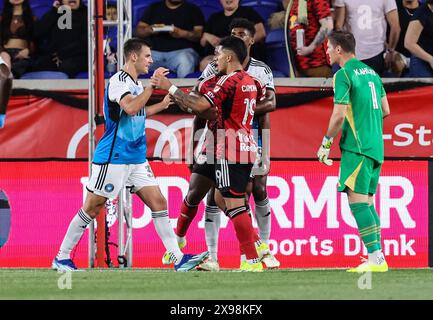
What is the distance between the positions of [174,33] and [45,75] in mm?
1963

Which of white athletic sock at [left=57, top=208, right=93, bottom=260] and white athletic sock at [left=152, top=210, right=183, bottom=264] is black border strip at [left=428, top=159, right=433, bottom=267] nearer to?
white athletic sock at [left=152, top=210, right=183, bottom=264]

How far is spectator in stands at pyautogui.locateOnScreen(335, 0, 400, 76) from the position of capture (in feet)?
58.4

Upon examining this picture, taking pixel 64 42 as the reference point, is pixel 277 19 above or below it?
above

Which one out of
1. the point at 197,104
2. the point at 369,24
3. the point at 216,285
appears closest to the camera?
the point at 216,285

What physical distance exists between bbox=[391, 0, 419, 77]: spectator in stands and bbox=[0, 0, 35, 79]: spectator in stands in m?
5.34

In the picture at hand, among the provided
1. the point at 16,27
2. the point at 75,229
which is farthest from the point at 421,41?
the point at 75,229

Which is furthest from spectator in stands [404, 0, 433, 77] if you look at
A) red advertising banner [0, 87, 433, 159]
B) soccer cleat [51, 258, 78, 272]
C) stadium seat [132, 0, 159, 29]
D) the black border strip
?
soccer cleat [51, 258, 78, 272]

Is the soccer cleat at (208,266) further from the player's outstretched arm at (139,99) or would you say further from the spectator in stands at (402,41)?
the spectator in stands at (402,41)

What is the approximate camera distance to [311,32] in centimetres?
1758

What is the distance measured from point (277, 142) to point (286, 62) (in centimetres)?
166

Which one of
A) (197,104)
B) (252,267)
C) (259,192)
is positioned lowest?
(252,267)

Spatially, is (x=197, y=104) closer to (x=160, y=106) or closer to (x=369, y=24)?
(x=160, y=106)

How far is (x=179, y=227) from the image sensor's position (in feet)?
47.2
